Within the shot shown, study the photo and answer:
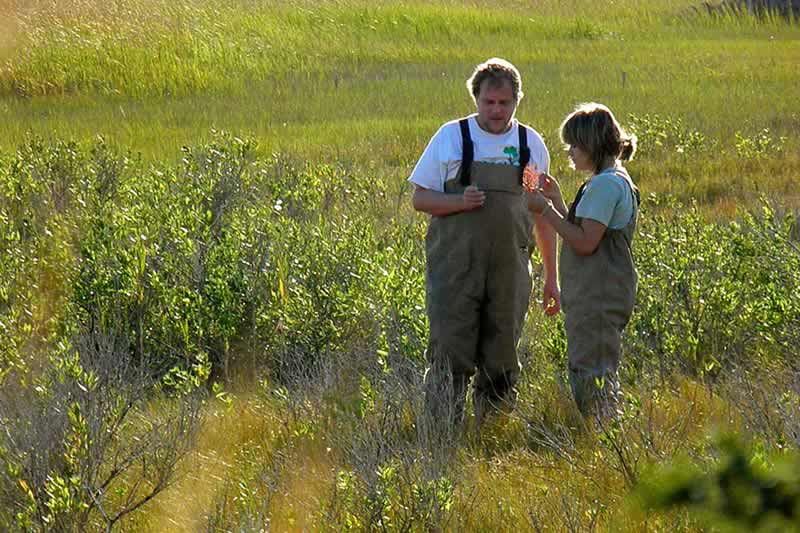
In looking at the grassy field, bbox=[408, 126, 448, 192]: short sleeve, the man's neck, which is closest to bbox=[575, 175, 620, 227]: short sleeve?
the man's neck

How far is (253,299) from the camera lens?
7.00 metres

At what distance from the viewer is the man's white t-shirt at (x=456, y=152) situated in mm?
5121

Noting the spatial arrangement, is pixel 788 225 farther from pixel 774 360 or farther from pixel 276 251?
pixel 276 251

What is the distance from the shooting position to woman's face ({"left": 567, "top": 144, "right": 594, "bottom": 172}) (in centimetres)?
497

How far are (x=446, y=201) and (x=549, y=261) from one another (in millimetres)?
656

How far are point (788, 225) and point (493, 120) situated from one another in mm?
2020

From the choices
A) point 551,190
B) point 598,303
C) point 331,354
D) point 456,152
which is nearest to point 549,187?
point 551,190

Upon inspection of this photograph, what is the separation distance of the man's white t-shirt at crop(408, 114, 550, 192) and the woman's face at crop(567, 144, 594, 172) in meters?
0.23

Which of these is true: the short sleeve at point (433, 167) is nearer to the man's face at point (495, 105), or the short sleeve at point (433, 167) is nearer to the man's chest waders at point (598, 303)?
the man's face at point (495, 105)

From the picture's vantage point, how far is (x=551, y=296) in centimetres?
558

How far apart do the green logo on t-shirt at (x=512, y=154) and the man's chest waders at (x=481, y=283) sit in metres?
0.02

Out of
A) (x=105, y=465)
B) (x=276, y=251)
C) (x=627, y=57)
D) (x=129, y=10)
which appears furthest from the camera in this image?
(x=627, y=57)

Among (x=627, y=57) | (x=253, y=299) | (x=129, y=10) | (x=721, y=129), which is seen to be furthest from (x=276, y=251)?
(x=627, y=57)

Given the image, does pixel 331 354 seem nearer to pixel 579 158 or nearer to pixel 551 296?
pixel 551 296
